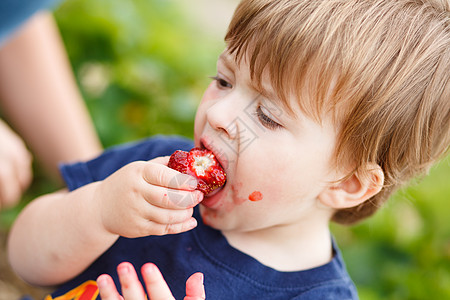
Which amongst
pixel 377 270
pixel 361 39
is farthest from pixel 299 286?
pixel 377 270

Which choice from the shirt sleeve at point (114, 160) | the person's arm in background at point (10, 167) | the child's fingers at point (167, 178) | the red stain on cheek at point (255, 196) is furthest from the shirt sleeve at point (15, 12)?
the red stain on cheek at point (255, 196)

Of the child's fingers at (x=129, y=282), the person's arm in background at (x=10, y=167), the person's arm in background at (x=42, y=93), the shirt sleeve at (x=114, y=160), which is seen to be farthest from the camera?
the person's arm in background at (x=42, y=93)

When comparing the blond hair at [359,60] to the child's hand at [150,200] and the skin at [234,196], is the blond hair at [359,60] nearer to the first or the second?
the skin at [234,196]

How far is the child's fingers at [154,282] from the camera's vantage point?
1.03 metres

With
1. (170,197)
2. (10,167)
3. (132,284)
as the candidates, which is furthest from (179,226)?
(10,167)

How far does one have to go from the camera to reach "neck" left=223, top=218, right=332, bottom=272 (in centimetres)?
141

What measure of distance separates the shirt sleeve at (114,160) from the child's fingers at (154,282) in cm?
59

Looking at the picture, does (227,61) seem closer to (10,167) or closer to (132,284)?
(132,284)

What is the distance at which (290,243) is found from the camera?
1.43m

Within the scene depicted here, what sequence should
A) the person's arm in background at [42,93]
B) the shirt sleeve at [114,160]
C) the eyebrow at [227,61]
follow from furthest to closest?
the person's arm in background at [42,93] < the shirt sleeve at [114,160] < the eyebrow at [227,61]

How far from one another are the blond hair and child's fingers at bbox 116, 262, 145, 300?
1.59 ft

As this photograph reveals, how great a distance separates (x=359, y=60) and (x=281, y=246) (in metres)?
0.55

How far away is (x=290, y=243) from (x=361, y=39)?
1.91 feet

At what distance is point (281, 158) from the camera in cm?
121
